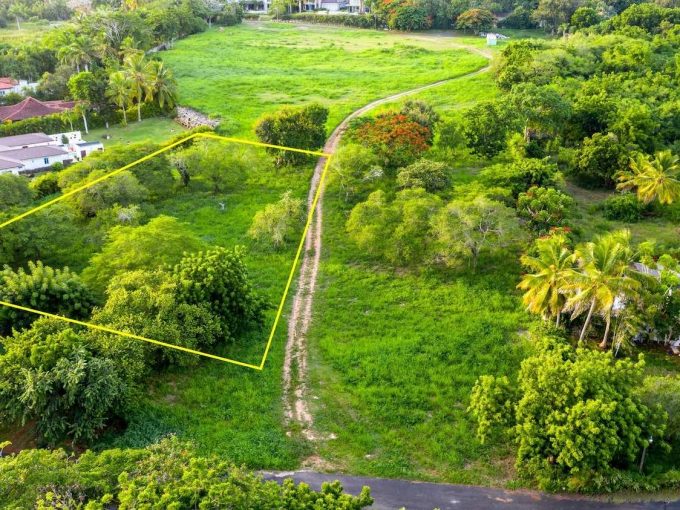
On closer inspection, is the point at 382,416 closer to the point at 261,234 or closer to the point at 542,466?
the point at 542,466

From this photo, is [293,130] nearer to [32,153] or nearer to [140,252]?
[140,252]

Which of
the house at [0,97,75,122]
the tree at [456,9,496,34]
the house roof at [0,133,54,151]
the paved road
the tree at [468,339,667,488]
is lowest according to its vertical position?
the paved road

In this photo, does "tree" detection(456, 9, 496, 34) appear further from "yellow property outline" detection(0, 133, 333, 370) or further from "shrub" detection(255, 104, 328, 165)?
"yellow property outline" detection(0, 133, 333, 370)

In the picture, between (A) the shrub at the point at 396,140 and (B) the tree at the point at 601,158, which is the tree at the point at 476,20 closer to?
(B) the tree at the point at 601,158

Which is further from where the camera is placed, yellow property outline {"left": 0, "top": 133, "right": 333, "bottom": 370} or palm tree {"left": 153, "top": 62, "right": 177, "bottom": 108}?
palm tree {"left": 153, "top": 62, "right": 177, "bottom": 108}

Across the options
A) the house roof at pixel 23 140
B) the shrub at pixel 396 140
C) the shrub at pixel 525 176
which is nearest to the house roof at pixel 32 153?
the house roof at pixel 23 140

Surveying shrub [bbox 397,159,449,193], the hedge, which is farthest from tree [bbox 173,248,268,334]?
the hedge
